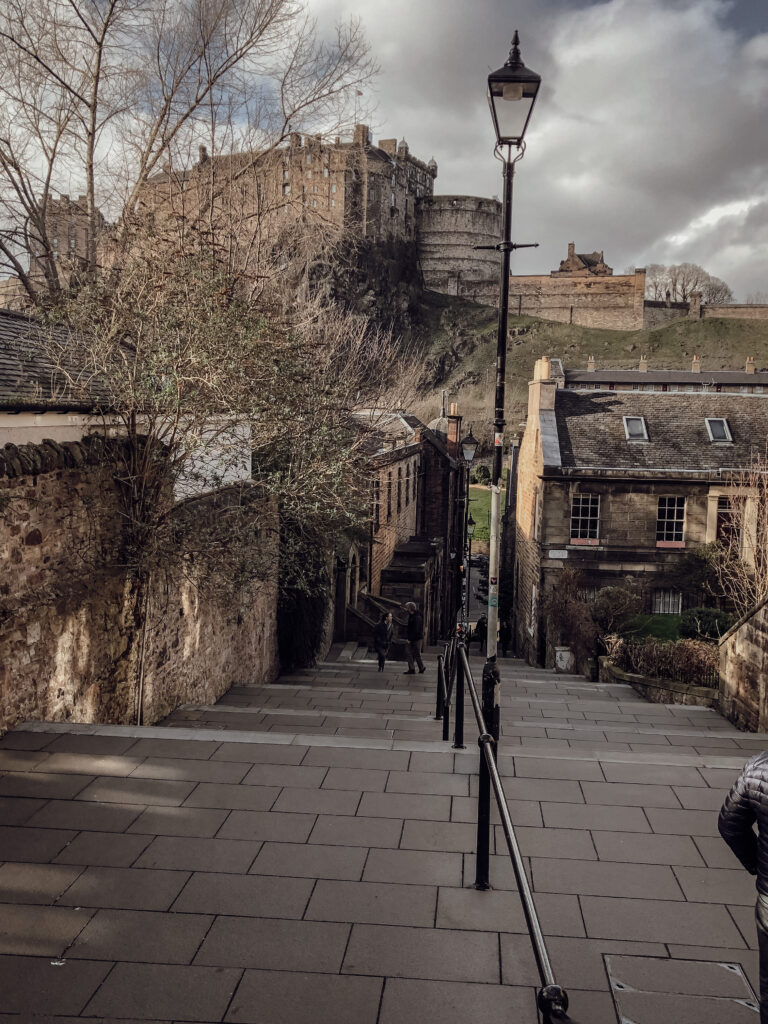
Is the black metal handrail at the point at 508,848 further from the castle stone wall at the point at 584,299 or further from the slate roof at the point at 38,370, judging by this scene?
the castle stone wall at the point at 584,299

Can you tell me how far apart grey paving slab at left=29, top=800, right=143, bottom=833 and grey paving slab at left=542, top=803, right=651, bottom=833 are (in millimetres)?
2478

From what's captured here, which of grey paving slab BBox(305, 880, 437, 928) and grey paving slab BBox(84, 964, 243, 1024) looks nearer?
grey paving slab BBox(84, 964, 243, 1024)

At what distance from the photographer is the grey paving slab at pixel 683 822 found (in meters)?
4.55

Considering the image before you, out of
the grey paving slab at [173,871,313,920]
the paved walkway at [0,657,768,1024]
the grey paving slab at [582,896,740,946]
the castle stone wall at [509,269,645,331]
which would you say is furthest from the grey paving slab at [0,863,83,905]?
the castle stone wall at [509,269,645,331]

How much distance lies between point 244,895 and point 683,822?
2.64m

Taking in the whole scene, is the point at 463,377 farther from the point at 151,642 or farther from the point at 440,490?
the point at 151,642

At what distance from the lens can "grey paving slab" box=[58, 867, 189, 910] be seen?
367 centimetres

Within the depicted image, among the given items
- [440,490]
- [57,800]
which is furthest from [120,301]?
[440,490]

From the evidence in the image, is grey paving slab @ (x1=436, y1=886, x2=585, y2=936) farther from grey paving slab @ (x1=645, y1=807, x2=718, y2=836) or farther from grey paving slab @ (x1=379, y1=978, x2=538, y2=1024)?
grey paving slab @ (x1=645, y1=807, x2=718, y2=836)

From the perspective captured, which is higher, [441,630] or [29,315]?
[29,315]

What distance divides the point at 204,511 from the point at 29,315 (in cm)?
303

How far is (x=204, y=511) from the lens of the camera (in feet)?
30.1

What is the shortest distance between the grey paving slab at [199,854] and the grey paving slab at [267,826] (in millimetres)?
90

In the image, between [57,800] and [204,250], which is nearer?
[57,800]
